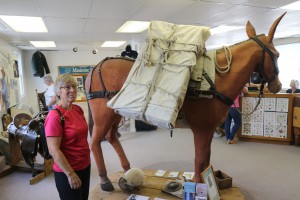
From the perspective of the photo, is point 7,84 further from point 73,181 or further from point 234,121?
point 234,121

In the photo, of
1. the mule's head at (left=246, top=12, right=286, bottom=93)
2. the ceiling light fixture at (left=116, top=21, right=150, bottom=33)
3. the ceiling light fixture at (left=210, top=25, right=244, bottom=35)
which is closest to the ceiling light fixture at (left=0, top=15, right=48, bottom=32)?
the ceiling light fixture at (left=116, top=21, right=150, bottom=33)

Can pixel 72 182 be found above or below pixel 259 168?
above

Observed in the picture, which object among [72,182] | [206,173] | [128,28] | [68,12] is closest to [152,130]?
[128,28]

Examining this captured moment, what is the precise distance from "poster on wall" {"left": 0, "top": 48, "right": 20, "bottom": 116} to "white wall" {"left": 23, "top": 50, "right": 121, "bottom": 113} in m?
2.19

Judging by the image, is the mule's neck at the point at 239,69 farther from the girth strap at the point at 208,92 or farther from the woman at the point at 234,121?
the woman at the point at 234,121

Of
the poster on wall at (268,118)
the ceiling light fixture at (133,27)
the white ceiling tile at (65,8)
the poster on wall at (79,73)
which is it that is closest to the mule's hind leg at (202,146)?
the white ceiling tile at (65,8)

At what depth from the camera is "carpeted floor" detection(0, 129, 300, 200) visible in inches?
107

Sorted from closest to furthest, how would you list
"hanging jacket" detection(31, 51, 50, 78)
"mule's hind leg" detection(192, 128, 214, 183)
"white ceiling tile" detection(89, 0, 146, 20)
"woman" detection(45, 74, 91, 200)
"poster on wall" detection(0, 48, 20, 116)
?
"woman" detection(45, 74, 91, 200)
"mule's hind leg" detection(192, 128, 214, 183)
"white ceiling tile" detection(89, 0, 146, 20)
"poster on wall" detection(0, 48, 20, 116)
"hanging jacket" detection(31, 51, 50, 78)

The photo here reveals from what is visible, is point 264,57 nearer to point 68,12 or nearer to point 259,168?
point 259,168

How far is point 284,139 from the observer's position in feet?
14.6

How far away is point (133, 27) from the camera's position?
16.6ft

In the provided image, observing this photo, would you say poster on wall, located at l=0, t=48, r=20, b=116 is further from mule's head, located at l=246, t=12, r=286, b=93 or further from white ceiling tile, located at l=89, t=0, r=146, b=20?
mule's head, located at l=246, t=12, r=286, b=93

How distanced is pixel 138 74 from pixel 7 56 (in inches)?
210

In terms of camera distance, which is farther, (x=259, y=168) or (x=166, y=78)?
(x=259, y=168)
